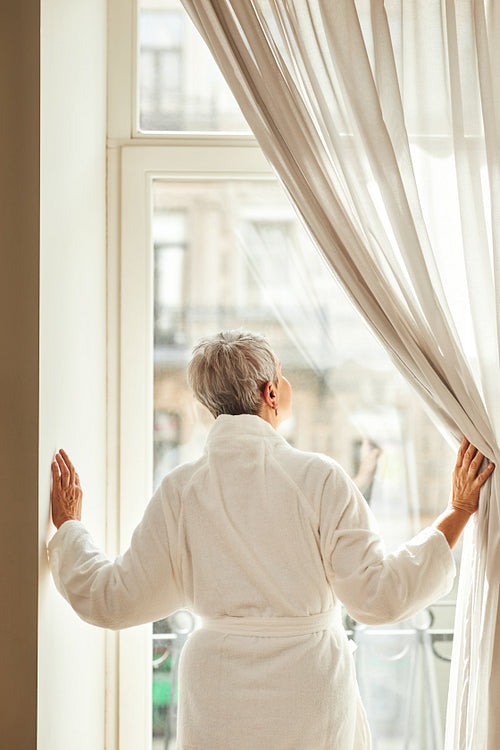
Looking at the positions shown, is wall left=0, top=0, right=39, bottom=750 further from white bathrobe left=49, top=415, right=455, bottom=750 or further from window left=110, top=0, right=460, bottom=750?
window left=110, top=0, right=460, bottom=750

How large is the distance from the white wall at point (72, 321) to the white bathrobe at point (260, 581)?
173 millimetres

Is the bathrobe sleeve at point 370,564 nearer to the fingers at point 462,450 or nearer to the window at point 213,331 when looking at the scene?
the fingers at point 462,450

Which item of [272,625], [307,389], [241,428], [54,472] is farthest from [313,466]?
[54,472]

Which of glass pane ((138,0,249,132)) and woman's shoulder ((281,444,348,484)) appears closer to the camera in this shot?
woman's shoulder ((281,444,348,484))

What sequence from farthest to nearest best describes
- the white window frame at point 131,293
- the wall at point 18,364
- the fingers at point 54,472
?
the white window frame at point 131,293
the fingers at point 54,472
the wall at point 18,364

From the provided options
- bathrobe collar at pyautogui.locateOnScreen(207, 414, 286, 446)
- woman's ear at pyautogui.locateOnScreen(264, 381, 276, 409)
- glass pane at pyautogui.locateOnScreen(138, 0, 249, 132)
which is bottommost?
bathrobe collar at pyautogui.locateOnScreen(207, 414, 286, 446)

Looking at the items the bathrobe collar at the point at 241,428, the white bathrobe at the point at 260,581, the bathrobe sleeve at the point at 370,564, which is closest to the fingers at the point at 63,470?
the white bathrobe at the point at 260,581

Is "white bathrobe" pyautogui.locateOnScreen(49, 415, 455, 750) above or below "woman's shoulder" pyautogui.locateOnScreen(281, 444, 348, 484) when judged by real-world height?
below

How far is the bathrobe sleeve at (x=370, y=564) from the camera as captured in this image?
1.42 meters

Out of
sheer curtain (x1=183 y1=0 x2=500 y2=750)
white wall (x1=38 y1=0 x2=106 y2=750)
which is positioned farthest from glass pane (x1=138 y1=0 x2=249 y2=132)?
sheer curtain (x1=183 y1=0 x2=500 y2=750)

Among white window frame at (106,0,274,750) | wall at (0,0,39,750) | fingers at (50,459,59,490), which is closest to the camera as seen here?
wall at (0,0,39,750)

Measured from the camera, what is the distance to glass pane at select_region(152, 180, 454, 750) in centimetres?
189

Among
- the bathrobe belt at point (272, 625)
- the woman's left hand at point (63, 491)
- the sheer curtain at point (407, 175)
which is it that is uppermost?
the sheer curtain at point (407, 175)

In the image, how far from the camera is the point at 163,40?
191 cm
